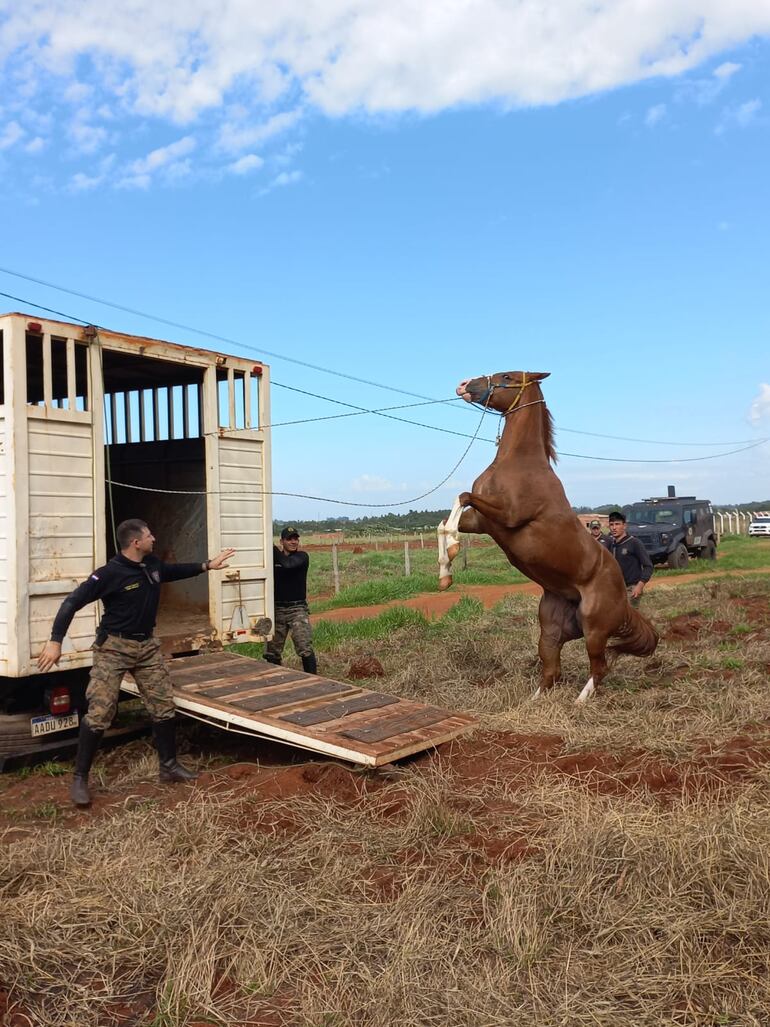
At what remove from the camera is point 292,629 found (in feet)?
28.1

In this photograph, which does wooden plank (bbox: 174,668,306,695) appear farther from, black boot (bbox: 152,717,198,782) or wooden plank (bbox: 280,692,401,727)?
wooden plank (bbox: 280,692,401,727)

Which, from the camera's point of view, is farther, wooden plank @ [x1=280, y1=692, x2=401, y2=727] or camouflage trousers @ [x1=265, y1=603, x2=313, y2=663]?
camouflage trousers @ [x1=265, y1=603, x2=313, y2=663]

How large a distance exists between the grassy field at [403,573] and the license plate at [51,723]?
1132 cm

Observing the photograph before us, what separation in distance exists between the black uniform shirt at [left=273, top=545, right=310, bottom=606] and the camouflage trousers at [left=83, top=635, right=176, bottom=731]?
2586 millimetres

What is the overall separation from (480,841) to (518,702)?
127 inches

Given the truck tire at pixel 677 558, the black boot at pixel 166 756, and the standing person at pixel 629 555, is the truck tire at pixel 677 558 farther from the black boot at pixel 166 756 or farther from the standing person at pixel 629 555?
the black boot at pixel 166 756

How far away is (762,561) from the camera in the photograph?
89.0 feet

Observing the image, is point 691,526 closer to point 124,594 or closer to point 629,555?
point 629,555

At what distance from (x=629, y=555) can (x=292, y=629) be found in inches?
157

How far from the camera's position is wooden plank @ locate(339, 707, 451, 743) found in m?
5.73

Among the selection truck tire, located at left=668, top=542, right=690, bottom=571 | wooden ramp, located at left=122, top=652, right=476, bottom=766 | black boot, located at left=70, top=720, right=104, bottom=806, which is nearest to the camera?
black boot, located at left=70, top=720, right=104, bottom=806

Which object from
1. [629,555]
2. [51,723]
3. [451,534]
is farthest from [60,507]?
[629,555]

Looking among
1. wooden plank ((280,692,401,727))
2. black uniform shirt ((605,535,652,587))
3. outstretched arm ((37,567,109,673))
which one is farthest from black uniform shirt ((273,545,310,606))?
black uniform shirt ((605,535,652,587))

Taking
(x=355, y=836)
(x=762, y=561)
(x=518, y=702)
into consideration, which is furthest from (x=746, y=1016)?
(x=762, y=561)
